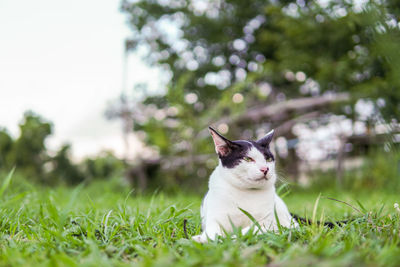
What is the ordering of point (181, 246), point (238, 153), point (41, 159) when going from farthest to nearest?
point (41, 159)
point (238, 153)
point (181, 246)

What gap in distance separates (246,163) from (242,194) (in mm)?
163

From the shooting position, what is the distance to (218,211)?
1.66m

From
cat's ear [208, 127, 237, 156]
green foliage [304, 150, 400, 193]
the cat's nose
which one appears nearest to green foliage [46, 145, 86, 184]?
green foliage [304, 150, 400, 193]

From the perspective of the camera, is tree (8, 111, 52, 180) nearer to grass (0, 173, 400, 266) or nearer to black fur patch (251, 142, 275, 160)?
grass (0, 173, 400, 266)

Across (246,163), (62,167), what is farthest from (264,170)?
(62,167)

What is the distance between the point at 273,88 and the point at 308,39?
3.70m

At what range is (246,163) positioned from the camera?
1.72m

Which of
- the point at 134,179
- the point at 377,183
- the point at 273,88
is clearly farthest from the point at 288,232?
the point at 273,88

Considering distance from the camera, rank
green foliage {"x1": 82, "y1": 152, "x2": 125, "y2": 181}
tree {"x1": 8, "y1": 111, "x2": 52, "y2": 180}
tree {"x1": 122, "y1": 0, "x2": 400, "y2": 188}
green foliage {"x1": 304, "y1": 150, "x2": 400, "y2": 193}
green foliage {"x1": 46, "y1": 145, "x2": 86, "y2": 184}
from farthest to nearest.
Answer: green foliage {"x1": 82, "y1": 152, "x2": 125, "y2": 181} → green foliage {"x1": 46, "y1": 145, "x2": 86, "y2": 184} → tree {"x1": 8, "y1": 111, "x2": 52, "y2": 180} → tree {"x1": 122, "y1": 0, "x2": 400, "y2": 188} → green foliage {"x1": 304, "y1": 150, "x2": 400, "y2": 193}

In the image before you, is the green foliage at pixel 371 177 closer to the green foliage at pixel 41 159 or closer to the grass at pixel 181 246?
the grass at pixel 181 246

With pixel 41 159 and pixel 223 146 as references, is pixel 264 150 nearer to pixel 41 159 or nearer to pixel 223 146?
pixel 223 146

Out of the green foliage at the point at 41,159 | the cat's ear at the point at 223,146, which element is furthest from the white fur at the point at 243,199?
the green foliage at the point at 41,159

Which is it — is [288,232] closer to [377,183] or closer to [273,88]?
[377,183]

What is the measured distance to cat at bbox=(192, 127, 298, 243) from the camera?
165 cm
